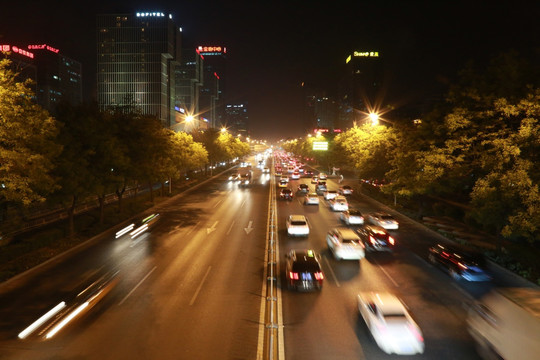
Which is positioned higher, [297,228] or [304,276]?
[297,228]

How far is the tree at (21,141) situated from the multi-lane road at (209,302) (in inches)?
187

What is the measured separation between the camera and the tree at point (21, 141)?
1719cm

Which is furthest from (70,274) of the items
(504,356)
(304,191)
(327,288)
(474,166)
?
(304,191)

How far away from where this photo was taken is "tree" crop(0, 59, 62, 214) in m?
17.2

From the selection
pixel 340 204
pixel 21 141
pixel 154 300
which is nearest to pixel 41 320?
pixel 154 300

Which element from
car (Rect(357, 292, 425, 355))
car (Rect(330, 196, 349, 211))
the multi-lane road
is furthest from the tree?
car (Rect(330, 196, 349, 211))

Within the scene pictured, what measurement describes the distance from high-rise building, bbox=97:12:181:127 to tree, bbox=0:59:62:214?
457 feet

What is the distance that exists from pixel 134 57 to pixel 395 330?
165133mm

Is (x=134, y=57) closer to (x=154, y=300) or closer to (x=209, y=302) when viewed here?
(x=154, y=300)

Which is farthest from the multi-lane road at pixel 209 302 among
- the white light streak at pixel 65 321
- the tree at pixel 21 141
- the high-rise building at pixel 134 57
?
the high-rise building at pixel 134 57

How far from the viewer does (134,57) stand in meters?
154

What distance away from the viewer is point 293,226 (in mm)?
25984

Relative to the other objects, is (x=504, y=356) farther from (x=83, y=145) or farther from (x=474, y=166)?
(x=83, y=145)

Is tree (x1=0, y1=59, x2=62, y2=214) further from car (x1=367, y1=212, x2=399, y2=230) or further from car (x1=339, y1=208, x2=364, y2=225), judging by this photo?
car (x1=367, y1=212, x2=399, y2=230)
